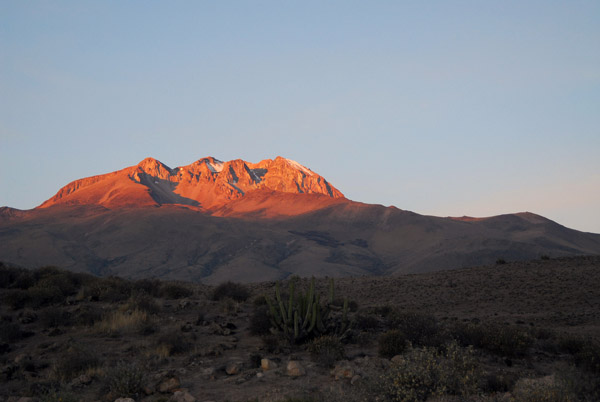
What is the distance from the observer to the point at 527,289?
1116 inches

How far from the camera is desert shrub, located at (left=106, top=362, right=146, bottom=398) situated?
10219mm

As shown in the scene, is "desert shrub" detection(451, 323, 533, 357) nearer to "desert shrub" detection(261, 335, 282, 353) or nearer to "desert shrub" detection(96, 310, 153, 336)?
"desert shrub" detection(261, 335, 282, 353)

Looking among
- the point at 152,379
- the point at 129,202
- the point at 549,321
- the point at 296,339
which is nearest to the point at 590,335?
the point at 549,321

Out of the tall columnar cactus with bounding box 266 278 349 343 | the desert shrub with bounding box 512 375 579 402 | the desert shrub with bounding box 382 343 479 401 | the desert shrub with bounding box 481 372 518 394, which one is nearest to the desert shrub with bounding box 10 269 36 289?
the tall columnar cactus with bounding box 266 278 349 343

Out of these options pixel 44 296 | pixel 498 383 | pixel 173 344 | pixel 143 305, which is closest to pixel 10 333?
pixel 44 296

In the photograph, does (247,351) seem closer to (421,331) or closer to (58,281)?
(421,331)

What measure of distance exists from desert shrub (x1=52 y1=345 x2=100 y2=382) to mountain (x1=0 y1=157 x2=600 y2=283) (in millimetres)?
82551

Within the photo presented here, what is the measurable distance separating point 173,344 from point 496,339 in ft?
28.3

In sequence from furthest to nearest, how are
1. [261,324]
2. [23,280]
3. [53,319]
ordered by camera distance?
[23,280]
[53,319]
[261,324]

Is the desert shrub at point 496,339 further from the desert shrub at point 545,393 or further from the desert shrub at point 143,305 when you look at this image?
the desert shrub at point 143,305

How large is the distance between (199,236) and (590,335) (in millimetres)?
118705

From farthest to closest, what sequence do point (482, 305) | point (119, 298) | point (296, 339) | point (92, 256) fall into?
point (92, 256), point (482, 305), point (119, 298), point (296, 339)

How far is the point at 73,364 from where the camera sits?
1191 cm

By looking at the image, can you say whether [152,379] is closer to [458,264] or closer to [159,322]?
[159,322]
